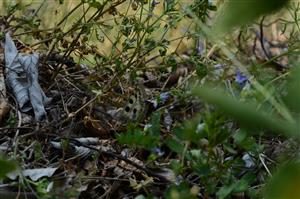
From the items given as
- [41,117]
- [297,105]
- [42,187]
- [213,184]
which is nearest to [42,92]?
[41,117]

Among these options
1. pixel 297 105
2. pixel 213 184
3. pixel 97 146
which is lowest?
pixel 97 146

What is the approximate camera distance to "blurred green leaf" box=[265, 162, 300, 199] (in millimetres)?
503

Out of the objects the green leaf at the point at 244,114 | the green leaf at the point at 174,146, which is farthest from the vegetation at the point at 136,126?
the green leaf at the point at 244,114

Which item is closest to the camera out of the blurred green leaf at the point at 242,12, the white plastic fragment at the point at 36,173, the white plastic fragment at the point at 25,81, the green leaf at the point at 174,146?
the blurred green leaf at the point at 242,12

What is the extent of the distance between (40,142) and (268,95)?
81cm

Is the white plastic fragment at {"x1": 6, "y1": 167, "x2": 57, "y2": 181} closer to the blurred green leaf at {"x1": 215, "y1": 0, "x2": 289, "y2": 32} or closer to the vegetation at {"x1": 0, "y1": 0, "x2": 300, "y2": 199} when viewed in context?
the vegetation at {"x1": 0, "y1": 0, "x2": 300, "y2": 199}

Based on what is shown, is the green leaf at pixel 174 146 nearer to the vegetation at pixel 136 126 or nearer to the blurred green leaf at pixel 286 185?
the vegetation at pixel 136 126

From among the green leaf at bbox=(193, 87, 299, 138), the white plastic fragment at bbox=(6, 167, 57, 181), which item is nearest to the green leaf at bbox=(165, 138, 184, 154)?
the white plastic fragment at bbox=(6, 167, 57, 181)

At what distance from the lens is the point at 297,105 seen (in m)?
0.55

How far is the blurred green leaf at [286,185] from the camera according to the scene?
1.65 feet

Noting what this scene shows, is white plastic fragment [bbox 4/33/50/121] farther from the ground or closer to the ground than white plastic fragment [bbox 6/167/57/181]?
farther from the ground

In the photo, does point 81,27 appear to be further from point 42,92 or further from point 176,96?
point 176,96

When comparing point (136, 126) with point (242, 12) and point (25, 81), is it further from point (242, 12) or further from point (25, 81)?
point (242, 12)

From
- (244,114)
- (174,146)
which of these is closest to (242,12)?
(244,114)
